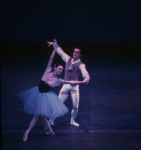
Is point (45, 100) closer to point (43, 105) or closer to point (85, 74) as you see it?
point (43, 105)

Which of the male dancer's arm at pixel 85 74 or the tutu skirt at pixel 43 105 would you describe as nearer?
the tutu skirt at pixel 43 105

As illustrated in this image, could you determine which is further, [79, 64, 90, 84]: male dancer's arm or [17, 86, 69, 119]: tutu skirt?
[79, 64, 90, 84]: male dancer's arm

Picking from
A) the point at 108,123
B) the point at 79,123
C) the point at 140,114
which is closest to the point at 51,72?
the point at 79,123

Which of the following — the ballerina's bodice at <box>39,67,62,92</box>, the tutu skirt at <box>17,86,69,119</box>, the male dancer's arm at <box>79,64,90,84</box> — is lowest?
the tutu skirt at <box>17,86,69,119</box>

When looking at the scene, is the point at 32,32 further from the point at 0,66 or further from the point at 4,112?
the point at 4,112

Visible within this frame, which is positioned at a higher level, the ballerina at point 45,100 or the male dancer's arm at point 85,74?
the male dancer's arm at point 85,74

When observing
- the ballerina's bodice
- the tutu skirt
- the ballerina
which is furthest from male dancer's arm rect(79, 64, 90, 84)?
the tutu skirt

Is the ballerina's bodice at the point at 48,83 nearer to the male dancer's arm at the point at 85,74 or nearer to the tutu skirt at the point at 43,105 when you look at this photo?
the tutu skirt at the point at 43,105

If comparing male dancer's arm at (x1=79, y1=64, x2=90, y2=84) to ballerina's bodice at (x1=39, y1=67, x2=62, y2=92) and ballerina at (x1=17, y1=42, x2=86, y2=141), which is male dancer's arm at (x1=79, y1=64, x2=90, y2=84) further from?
ballerina's bodice at (x1=39, y1=67, x2=62, y2=92)

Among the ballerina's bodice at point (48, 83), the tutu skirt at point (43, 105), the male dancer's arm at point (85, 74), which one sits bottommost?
the tutu skirt at point (43, 105)

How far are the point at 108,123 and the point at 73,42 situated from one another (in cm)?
318

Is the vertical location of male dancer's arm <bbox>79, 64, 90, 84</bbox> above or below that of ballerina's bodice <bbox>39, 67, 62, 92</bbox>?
above

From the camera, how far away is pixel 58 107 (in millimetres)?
4203

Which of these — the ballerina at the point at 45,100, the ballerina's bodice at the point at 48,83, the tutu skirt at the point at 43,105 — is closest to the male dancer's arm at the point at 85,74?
the ballerina at the point at 45,100
